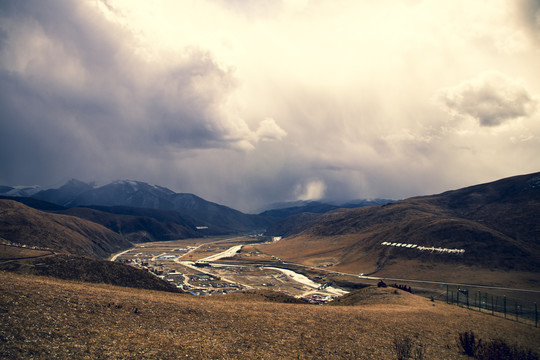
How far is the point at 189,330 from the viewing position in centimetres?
2692

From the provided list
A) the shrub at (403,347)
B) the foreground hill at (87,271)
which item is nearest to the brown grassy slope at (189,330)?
the shrub at (403,347)

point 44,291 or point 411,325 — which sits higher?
point 44,291

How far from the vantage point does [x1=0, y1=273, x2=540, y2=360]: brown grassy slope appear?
824 inches

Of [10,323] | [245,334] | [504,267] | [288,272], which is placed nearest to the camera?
[10,323]

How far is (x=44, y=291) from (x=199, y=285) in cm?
10480

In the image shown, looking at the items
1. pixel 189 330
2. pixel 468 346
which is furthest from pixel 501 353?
pixel 189 330

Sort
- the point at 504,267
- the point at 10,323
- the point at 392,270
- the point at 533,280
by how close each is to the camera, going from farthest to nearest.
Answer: the point at 392,270 < the point at 504,267 < the point at 533,280 < the point at 10,323

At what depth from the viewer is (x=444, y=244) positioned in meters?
154

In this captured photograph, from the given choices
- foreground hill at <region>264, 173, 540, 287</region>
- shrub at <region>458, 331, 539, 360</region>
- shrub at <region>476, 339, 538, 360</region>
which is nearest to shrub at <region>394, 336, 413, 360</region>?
shrub at <region>458, 331, 539, 360</region>

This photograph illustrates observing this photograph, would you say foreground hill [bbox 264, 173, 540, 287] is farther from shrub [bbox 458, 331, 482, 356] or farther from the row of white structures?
shrub [bbox 458, 331, 482, 356]

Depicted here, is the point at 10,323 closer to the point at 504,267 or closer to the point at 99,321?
the point at 99,321

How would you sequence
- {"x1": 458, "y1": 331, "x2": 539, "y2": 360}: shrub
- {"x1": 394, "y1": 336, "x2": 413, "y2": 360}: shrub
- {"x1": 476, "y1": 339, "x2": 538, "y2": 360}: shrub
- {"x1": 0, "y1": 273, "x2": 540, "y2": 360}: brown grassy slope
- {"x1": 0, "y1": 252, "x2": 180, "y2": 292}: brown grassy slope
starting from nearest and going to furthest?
{"x1": 0, "y1": 273, "x2": 540, "y2": 360}: brown grassy slope
{"x1": 394, "y1": 336, "x2": 413, "y2": 360}: shrub
{"x1": 476, "y1": 339, "x2": 538, "y2": 360}: shrub
{"x1": 458, "y1": 331, "x2": 539, "y2": 360}: shrub
{"x1": 0, "y1": 252, "x2": 180, "y2": 292}: brown grassy slope

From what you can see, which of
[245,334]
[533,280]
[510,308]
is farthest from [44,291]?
[533,280]

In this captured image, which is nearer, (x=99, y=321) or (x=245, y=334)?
(x=99, y=321)
